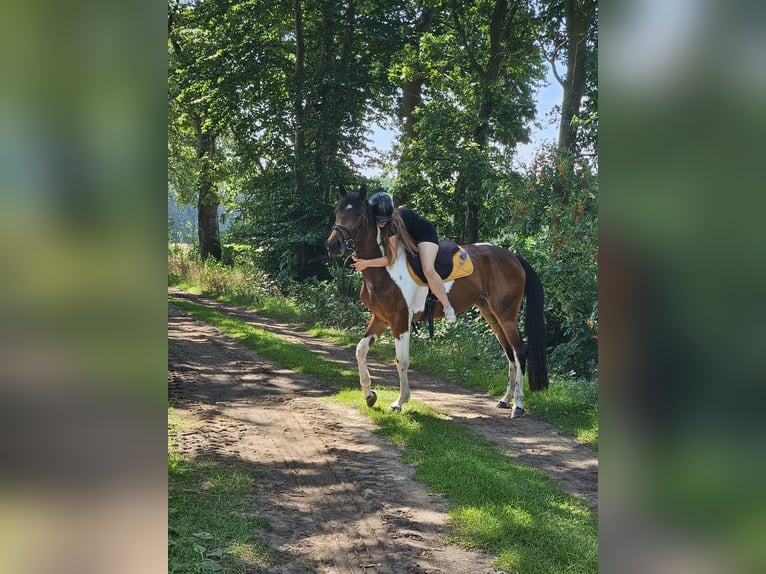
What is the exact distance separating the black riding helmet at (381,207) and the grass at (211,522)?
3004mm

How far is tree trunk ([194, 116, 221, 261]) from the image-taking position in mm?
21953

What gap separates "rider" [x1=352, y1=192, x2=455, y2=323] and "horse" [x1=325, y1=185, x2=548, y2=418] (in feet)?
0.33

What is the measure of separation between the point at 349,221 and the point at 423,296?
4.25 feet

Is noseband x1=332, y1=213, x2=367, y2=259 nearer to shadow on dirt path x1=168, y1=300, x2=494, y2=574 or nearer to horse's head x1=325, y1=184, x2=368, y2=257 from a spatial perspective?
horse's head x1=325, y1=184, x2=368, y2=257

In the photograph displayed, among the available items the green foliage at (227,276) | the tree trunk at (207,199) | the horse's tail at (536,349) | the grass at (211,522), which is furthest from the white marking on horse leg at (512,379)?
the tree trunk at (207,199)

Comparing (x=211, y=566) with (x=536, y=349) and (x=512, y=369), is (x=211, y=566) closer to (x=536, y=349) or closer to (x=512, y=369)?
(x=536, y=349)

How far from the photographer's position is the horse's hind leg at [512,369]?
276 inches

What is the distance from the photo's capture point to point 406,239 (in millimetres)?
6832

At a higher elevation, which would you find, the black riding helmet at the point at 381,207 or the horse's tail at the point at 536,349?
the black riding helmet at the point at 381,207

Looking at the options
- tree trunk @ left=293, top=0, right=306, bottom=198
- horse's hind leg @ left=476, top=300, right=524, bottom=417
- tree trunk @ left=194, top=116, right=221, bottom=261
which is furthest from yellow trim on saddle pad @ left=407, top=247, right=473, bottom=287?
tree trunk @ left=194, top=116, right=221, bottom=261

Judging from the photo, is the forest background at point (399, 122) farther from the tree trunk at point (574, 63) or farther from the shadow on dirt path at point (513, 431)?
the shadow on dirt path at point (513, 431)
